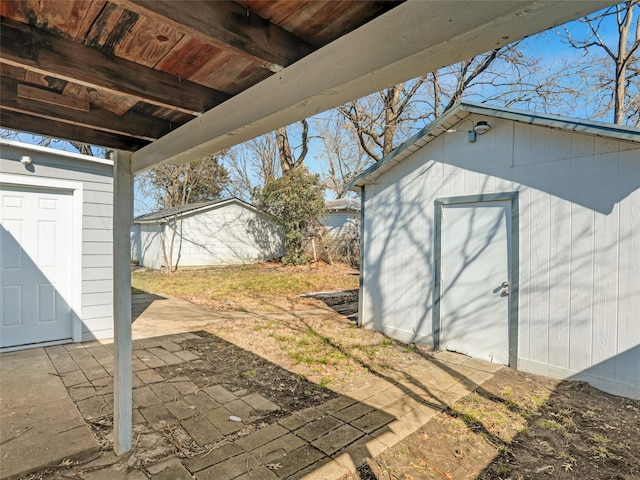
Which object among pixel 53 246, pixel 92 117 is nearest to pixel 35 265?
pixel 53 246

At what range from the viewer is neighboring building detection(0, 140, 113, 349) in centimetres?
443

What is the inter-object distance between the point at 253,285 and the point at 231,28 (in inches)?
391

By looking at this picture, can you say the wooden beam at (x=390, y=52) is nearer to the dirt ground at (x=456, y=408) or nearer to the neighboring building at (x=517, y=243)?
the dirt ground at (x=456, y=408)

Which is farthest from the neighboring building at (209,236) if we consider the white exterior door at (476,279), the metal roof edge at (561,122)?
the metal roof edge at (561,122)

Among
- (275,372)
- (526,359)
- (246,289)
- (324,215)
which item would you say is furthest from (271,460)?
(324,215)

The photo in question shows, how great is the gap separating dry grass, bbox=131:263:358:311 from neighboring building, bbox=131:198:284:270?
146 centimetres

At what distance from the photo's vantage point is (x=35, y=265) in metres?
4.62

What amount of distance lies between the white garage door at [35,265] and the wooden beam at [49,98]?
3.51 m

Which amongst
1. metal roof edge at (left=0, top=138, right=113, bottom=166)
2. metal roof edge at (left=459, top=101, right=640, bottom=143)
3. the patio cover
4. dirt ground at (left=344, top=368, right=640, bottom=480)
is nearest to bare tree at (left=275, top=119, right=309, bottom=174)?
metal roof edge at (left=0, top=138, right=113, bottom=166)

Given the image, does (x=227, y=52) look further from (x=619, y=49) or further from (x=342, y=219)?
(x=342, y=219)

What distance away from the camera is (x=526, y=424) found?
293cm

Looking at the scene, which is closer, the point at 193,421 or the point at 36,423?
the point at 36,423

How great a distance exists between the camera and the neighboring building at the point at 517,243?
3.48m

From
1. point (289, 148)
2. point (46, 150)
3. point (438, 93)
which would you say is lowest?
point (46, 150)
